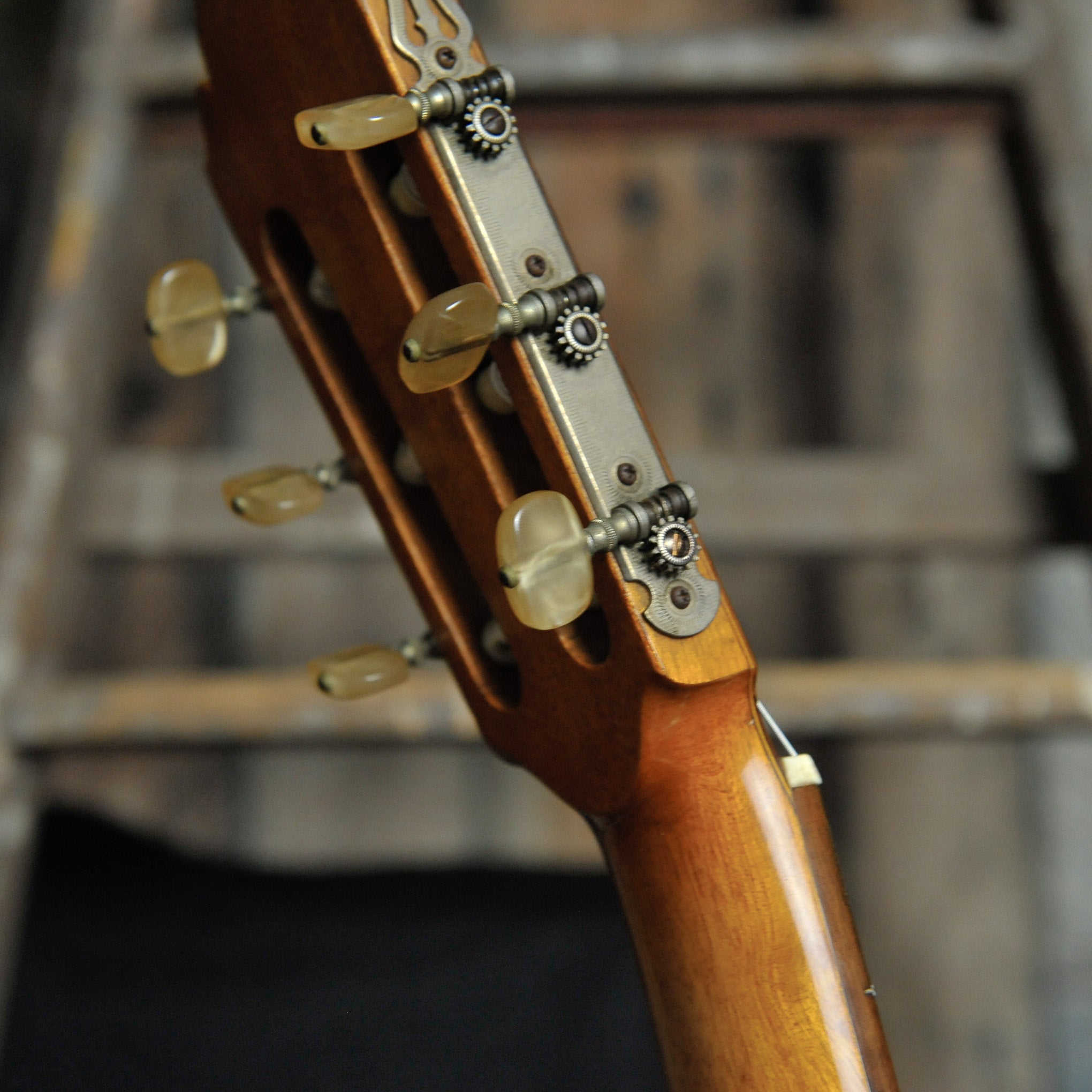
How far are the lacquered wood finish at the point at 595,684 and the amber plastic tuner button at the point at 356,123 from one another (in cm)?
2

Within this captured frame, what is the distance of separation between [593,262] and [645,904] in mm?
861

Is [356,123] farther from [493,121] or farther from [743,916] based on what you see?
[743,916]

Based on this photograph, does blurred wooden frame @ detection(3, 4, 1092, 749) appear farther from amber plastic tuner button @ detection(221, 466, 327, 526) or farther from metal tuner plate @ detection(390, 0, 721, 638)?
metal tuner plate @ detection(390, 0, 721, 638)

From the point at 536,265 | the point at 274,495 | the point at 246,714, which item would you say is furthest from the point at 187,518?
the point at 536,265

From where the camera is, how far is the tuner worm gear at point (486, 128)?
328 mm

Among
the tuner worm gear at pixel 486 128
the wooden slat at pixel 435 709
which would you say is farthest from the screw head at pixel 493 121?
the wooden slat at pixel 435 709

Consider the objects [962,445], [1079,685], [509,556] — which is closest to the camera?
[509,556]

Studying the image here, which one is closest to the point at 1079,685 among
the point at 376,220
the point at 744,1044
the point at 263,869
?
the point at 744,1044

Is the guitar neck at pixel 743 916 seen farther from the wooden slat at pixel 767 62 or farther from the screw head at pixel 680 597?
the wooden slat at pixel 767 62

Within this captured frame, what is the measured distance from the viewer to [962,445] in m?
1.03

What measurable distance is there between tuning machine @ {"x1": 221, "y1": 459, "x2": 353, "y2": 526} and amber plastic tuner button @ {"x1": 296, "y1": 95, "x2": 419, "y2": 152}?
4.9 inches

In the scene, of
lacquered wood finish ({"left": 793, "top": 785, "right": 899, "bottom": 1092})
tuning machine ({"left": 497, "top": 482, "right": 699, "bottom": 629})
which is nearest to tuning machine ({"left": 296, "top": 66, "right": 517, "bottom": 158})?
tuning machine ({"left": 497, "top": 482, "right": 699, "bottom": 629})

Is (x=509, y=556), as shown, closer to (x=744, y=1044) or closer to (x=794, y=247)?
(x=744, y=1044)

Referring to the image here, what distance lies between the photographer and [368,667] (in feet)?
1.30
